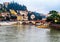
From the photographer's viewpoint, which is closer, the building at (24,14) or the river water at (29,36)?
the river water at (29,36)

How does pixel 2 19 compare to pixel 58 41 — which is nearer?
pixel 58 41

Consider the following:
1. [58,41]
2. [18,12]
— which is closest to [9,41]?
[58,41]

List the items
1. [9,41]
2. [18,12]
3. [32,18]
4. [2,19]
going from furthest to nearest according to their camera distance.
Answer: [18,12] < [32,18] < [2,19] < [9,41]

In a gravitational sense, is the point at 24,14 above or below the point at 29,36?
below

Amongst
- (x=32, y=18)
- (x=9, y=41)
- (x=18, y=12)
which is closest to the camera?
(x=9, y=41)

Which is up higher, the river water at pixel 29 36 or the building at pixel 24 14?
Answer: the river water at pixel 29 36

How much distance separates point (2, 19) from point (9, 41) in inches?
1567

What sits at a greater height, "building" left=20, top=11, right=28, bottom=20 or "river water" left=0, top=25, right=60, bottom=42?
"river water" left=0, top=25, right=60, bottom=42

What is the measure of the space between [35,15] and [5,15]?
7.66 m

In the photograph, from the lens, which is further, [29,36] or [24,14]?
[24,14]

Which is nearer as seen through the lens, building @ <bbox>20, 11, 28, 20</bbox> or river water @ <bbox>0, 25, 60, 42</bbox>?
river water @ <bbox>0, 25, 60, 42</bbox>

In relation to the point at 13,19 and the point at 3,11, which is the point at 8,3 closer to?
the point at 3,11

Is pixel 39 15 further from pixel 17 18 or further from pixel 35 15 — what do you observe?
pixel 17 18

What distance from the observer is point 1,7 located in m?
61.0
